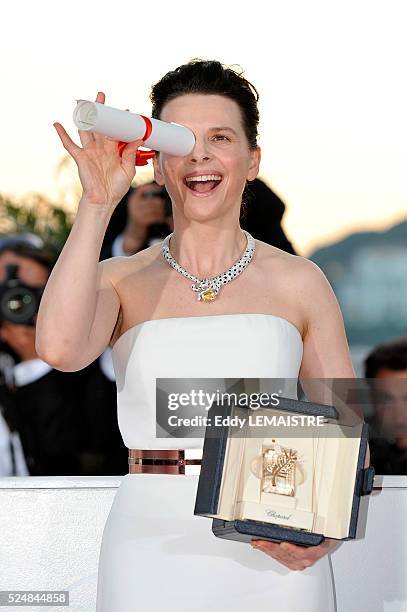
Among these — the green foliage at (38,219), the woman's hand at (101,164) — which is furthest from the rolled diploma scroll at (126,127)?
the green foliage at (38,219)

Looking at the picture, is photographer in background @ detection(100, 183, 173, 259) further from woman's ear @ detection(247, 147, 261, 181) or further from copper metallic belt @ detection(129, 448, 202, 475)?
→ copper metallic belt @ detection(129, 448, 202, 475)

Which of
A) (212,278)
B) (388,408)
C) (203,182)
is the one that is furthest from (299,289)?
(388,408)

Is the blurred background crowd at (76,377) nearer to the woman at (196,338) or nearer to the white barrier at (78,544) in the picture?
the white barrier at (78,544)

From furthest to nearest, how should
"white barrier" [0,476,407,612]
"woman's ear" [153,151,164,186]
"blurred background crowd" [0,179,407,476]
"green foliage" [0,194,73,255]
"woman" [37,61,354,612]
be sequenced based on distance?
"green foliage" [0,194,73,255]
"blurred background crowd" [0,179,407,476]
"white barrier" [0,476,407,612]
"woman's ear" [153,151,164,186]
"woman" [37,61,354,612]

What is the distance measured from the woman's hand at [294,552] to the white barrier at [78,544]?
66 centimetres

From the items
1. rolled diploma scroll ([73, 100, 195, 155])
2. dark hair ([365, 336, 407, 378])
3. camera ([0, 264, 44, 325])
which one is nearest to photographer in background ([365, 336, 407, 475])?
dark hair ([365, 336, 407, 378])

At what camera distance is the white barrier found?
241 centimetres

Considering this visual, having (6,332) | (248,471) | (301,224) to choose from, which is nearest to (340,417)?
(248,471)

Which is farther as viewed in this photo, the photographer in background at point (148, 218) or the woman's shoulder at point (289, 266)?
the photographer in background at point (148, 218)

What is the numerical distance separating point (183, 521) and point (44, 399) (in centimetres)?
245

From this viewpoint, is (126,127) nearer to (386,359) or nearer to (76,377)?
(76,377)

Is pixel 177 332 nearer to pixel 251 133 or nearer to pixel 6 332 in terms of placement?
pixel 251 133

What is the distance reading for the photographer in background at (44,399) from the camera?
13.8 ft

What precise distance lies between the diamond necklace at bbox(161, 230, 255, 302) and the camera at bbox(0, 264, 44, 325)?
241 centimetres
